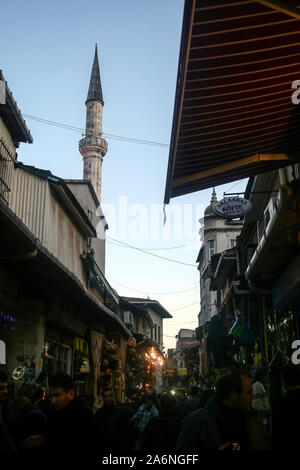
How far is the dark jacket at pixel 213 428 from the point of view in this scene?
3504mm

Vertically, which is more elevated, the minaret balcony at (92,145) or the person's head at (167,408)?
the minaret balcony at (92,145)

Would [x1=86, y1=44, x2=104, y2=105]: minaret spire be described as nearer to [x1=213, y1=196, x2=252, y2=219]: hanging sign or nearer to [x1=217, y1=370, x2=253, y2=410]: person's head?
[x1=213, y1=196, x2=252, y2=219]: hanging sign

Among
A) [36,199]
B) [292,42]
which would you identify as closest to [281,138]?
[292,42]

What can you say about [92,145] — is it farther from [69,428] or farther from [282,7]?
[69,428]

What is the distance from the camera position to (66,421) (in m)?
4.01

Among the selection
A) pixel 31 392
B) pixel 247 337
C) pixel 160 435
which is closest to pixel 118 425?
pixel 31 392

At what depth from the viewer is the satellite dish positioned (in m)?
9.82

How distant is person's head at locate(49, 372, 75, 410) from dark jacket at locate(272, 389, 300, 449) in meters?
1.75

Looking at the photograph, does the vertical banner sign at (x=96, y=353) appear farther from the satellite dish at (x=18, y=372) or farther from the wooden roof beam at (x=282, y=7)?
the wooden roof beam at (x=282, y=7)

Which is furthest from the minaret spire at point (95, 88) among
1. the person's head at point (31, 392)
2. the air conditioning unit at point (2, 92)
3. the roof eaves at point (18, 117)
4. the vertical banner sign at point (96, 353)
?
the person's head at point (31, 392)

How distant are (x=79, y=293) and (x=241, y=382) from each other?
273 inches

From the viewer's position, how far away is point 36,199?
15656mm

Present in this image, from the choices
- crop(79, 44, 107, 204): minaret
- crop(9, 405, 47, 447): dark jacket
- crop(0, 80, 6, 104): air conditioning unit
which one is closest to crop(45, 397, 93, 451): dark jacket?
crop(9, 405, 47, 447): dark jacket

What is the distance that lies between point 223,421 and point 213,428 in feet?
0.54
